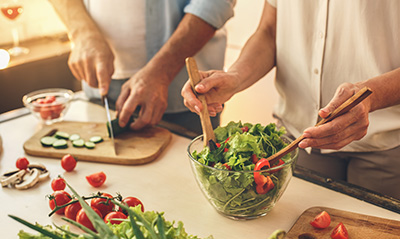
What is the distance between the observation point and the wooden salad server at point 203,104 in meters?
Answer: 1.20

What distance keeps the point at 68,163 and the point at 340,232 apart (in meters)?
0.84

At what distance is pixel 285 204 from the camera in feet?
3.83

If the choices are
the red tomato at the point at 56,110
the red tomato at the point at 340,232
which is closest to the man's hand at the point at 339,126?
the red tomato at the point at 340,232

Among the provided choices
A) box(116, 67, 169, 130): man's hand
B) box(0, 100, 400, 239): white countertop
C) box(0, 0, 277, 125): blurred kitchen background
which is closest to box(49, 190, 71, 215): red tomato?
box(0, 100, 400, 239): white countertop

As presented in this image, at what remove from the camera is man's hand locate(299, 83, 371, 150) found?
102 cm

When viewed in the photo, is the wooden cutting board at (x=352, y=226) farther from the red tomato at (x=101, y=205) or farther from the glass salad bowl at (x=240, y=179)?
Result: the red tomato at (x=101, y=205)

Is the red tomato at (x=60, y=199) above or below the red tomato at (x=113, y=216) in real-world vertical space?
below

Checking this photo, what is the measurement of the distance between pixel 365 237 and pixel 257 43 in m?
0.83

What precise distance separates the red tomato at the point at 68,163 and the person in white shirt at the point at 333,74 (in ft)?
1.38

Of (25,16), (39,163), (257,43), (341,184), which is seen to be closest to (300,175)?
(341,184)

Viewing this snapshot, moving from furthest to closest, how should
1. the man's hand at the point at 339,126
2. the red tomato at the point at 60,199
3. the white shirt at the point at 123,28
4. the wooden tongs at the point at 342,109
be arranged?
1. the white shirt at the point at 123,28
2. the red tomato at the point at 60,199
3. the man's hand at the point at 339,126
4. the wooden tongs at the point at 342,109

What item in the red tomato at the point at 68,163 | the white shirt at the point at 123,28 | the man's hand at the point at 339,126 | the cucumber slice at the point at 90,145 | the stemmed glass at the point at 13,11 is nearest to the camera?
the man's hand at the point at 339,126

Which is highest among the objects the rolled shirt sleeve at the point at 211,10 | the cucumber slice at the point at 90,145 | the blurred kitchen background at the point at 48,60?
the rolled shirt sleeve at the point at 211,10

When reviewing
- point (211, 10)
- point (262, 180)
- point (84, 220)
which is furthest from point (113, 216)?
point (211, 10)
